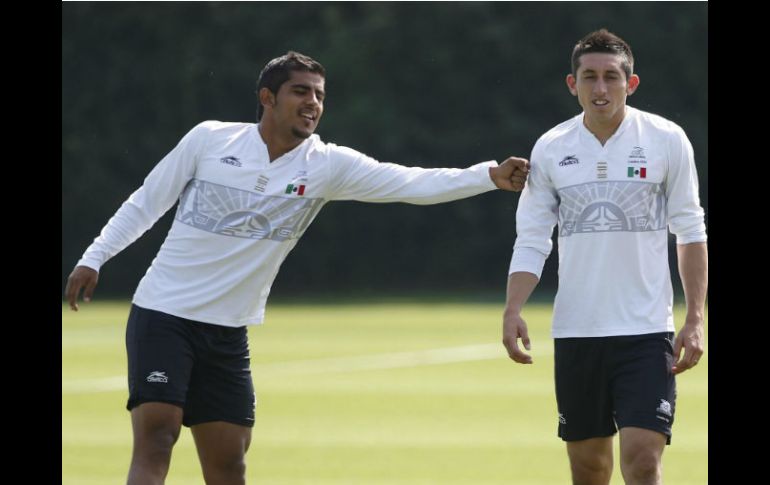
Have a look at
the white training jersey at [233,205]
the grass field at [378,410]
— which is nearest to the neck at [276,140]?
the white training jersey at [233,205]

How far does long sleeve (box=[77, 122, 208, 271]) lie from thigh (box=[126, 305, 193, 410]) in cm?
36

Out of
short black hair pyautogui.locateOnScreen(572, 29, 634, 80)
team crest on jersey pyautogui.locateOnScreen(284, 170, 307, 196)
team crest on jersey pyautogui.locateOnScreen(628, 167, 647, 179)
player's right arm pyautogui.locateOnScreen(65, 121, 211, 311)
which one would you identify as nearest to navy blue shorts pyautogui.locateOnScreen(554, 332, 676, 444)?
team crest on jersey pyautogui.locateOnScreen(628, 167, 647, 179)

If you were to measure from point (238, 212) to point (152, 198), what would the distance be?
457mm

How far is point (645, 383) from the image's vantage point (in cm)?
637

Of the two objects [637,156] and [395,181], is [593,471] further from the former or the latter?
[395,181]

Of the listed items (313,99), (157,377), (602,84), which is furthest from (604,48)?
(157,377)

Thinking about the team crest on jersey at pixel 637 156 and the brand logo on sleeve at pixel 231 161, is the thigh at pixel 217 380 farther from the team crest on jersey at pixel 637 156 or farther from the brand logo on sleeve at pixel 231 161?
the team crest on jersey at pixel 637 156

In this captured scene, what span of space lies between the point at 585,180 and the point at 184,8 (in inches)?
920

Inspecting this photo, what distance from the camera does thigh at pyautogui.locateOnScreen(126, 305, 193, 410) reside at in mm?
6707

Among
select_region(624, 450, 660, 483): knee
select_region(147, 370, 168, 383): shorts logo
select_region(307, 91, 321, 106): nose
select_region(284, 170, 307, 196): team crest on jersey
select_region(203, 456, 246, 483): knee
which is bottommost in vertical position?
select_region(203, 456, 246, 483): knee

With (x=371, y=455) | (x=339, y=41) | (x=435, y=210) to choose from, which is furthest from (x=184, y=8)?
(x=371, y=455)

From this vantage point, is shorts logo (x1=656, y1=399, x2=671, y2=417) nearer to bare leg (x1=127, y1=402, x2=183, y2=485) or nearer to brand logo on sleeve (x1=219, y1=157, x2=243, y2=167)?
bare leg (x1=127, y1=402, x2=183, y2=485)

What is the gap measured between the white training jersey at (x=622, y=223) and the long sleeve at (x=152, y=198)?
1669 millimetres

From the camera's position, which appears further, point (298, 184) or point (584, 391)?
point (298, 184)
